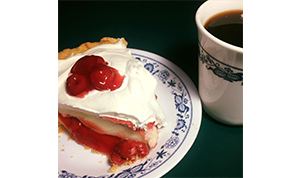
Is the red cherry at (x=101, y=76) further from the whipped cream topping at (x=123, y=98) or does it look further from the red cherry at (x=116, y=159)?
the red cherry at (x=116, y=159)

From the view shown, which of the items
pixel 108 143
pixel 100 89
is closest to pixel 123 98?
pixel 100 89

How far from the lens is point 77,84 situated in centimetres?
99

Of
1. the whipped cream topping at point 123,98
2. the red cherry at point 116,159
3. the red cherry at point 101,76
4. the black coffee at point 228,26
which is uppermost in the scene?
the black coffee at point 228,26

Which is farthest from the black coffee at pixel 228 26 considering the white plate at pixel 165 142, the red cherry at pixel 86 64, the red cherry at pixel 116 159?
the red cherry at pixel 116 159

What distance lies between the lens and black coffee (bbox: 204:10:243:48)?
3.20 ft

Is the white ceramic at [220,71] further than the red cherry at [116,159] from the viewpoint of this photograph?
No

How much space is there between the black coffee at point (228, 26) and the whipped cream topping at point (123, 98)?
0.30m

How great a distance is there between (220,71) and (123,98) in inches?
13.4

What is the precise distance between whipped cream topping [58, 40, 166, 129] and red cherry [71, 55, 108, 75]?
0.05m

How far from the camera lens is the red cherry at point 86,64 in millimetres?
1007

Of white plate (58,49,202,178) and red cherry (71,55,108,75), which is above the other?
red cherry (71,55,108,75)

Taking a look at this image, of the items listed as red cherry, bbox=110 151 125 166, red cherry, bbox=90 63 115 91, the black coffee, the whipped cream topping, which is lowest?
red cherry, bbox=110 151 125 166

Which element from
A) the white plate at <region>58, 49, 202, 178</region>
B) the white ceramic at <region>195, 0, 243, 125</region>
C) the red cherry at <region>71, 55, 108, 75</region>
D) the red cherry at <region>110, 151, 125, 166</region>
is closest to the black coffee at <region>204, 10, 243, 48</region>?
the white ceramic at <region>195, 0, 243, 125</region>

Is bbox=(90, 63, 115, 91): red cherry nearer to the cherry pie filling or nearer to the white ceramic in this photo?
the cherry pie filling
